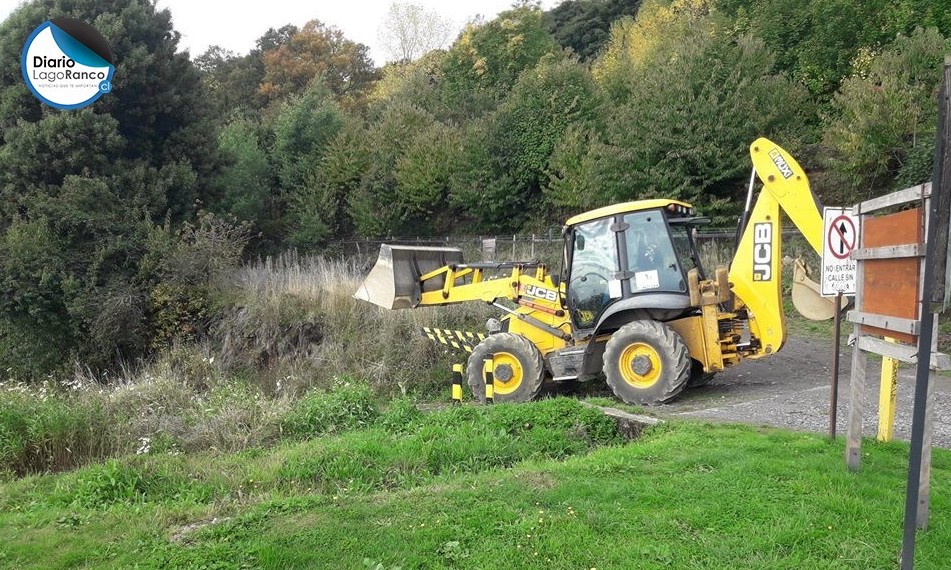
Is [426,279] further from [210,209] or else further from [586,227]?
[210,209]

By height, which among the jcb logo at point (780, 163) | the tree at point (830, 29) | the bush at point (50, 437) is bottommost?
the bush at point (50, 437)

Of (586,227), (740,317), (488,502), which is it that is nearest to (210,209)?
(586,227)

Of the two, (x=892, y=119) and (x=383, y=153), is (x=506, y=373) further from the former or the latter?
(x=383, y=153)

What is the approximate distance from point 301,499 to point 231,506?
61cm

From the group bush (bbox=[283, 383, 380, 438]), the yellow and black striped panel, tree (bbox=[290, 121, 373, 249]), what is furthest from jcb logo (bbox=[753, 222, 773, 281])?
tree (bbox=[290, 121, 373, 249])

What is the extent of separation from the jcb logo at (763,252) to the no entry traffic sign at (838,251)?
293 centimetres

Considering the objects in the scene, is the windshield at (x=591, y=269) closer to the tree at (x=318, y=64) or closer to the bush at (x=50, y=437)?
the bush at (x=50, y=437)

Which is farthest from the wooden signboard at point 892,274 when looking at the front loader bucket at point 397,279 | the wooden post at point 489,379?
the front loader bucket at point 397,279

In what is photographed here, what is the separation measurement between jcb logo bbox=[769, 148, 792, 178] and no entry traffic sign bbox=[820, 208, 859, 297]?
3.01 metres

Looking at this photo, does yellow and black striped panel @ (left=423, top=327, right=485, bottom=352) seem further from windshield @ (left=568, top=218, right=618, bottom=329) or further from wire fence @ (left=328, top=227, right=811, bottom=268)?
windshield @ (left=568, top=218, right=618, bottom=329)

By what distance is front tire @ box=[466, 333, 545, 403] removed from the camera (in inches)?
390

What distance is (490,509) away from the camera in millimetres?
4543

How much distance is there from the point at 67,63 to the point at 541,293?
1308 centimetres

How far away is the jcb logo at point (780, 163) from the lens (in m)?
8.49
